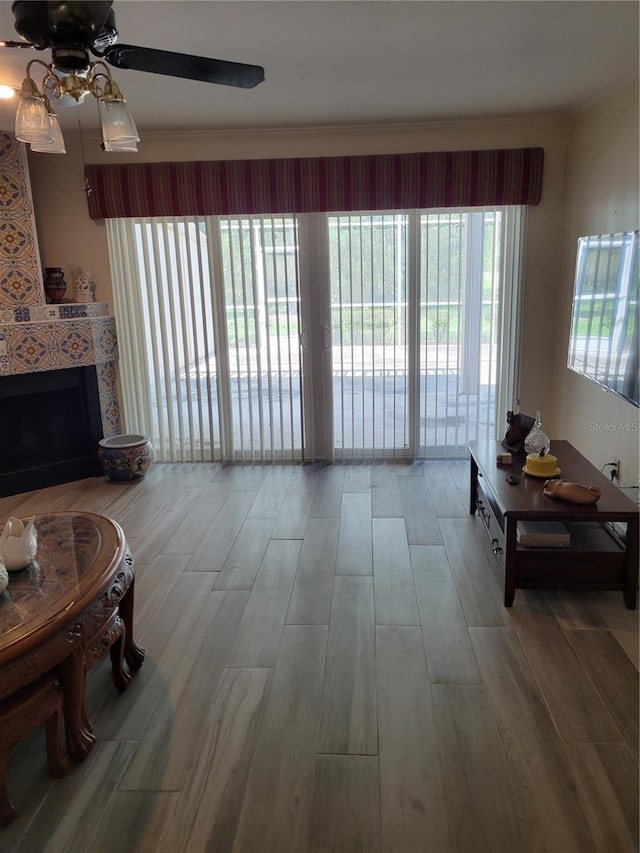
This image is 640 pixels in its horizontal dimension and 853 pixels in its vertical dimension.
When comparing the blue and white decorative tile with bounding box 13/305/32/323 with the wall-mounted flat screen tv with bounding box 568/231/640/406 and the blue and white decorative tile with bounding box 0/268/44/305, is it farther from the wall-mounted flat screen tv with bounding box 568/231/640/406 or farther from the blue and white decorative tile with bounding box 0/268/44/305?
the wall-mounted flat screen tv with bounding box 568/231/640/406

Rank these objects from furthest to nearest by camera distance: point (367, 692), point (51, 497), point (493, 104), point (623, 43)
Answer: point (51, 497) < point (493, 104) < point (623, 43) < point (367, 692)

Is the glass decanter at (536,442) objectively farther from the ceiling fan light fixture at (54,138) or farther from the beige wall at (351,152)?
the ceiling fan light fixture at (54,138)

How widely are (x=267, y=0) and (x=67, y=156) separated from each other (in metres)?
2.76

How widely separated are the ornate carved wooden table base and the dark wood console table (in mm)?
1634

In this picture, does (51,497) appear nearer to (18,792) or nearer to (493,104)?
(18,792)

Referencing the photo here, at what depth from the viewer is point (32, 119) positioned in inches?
71.0

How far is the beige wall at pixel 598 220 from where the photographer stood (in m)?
3.11

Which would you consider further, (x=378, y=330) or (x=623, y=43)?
(x=378, y=330)

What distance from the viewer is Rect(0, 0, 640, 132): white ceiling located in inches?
89.4

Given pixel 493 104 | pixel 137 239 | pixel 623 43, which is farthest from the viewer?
pixel 137 239

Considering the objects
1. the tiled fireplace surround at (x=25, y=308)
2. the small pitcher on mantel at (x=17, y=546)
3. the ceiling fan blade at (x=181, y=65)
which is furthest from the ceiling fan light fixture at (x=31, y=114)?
the tiled fireplace surround at (x=25, y=308)

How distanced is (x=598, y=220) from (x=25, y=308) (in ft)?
12.6

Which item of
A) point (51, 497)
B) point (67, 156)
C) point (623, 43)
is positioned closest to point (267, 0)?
point (623, 43)

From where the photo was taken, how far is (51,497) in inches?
161
